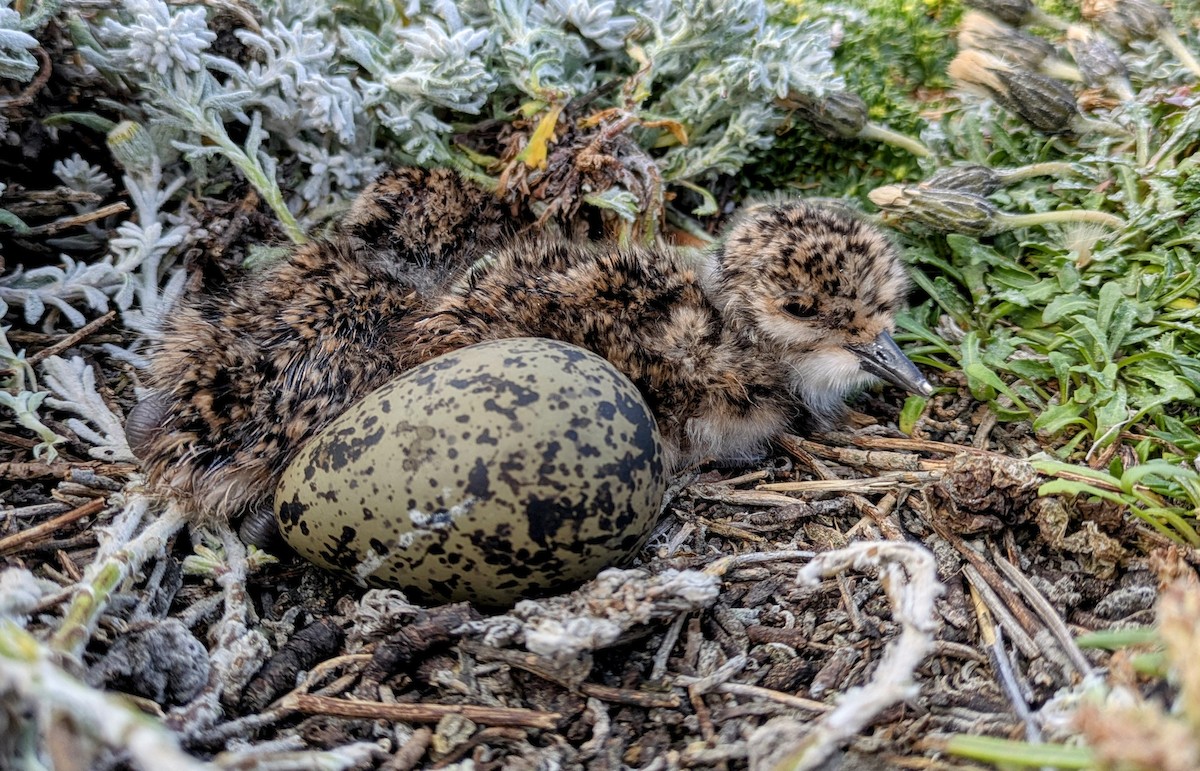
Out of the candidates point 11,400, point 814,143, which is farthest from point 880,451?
point 11,400

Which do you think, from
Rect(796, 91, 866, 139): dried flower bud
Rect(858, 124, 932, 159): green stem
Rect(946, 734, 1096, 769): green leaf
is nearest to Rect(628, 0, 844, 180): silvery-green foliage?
Rect(796, 91, 866, 139): dried flower bud

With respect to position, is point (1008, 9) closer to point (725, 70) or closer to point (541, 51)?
point (725, 70)

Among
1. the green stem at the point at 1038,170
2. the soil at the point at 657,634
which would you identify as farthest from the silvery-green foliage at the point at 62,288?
the green stem at the point at 1038,170

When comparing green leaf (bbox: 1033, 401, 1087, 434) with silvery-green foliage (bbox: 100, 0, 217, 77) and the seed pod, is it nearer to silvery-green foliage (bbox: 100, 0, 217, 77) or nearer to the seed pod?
the seed pod

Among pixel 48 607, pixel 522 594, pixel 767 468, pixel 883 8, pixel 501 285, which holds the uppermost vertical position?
pixel 883 8

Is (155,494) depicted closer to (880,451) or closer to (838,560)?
(838,560)

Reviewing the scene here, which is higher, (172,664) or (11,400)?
(11,400)

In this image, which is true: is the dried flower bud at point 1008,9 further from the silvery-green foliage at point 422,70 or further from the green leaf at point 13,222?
the green leaf at point 13,222
